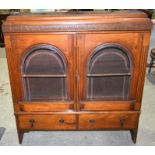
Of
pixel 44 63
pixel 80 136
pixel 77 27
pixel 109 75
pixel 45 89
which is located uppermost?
pixel 77 27

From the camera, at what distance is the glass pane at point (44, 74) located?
1.70m

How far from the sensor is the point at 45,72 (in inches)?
69.2

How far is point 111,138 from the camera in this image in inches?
85.9

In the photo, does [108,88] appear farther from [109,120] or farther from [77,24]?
[77,24]

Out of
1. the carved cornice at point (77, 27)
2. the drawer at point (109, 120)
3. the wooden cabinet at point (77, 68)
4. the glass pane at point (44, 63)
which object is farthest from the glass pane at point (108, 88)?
the carved cornice at point (77, 27)

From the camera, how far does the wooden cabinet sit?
1.58 meters

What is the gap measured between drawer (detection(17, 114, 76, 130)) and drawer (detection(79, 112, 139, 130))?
106 millimetres

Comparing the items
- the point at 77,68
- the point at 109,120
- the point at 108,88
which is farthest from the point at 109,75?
the point at 109,120

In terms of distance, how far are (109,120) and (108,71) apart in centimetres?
50

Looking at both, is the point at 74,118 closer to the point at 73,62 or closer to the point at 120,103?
the point at 120,103

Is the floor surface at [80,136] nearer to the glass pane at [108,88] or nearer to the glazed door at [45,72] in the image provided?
the glazed door at [45,72]

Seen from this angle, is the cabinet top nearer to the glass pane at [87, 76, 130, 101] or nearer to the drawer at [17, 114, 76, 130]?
the glass pane at [87, 76, 130, 101]
